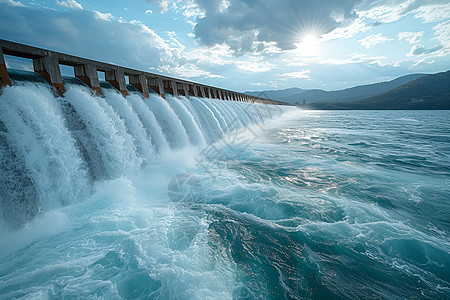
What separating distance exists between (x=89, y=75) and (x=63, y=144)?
4531 millimetres

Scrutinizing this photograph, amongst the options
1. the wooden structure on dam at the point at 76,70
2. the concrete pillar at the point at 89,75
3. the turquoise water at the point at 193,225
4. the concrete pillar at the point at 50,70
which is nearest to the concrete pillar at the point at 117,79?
the wooden structure on dam at the point at 76,70

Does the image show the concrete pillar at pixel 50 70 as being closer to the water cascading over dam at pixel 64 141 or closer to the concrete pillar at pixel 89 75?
the water cascading over dam at pixel 64 141

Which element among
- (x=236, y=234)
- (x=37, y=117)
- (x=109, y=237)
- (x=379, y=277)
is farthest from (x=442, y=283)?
(x=37, y=117)

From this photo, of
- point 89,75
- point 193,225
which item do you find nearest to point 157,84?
point 89,75

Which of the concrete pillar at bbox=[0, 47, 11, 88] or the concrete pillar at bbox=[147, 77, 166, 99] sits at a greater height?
the concrete pillar at bbox=[147, 77, 166, 99]

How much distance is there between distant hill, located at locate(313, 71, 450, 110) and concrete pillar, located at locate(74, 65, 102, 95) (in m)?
160

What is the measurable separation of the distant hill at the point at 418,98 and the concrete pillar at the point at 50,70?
529 ft

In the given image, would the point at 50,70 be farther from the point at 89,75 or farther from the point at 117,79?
the point at 117,79

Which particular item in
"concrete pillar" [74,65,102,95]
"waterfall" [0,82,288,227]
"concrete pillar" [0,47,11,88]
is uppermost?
"concrete pillar" [74,65,102,95]

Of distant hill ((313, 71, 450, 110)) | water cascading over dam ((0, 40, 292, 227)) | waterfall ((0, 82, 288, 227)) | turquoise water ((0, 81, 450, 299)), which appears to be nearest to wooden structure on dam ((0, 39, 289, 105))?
water cascading over dam ((0, 40, 292, 227))

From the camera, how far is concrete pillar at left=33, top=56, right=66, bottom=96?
23.0 ft

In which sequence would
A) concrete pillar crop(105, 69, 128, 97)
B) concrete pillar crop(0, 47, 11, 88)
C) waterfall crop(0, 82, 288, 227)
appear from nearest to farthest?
1. waterfall crop(0, 82, 288, 227)
2. concrete pillar crop(0, 47, 11, 88)
3. concrete pillar crop(105, 69, 128, 97)

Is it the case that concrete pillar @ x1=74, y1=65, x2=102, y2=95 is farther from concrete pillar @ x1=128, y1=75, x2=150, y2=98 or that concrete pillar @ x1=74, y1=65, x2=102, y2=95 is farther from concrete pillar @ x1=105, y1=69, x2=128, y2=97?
concrete pillar @ x1=128, y1=75, x2=150, y2=98

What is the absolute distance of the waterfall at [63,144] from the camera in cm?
470
